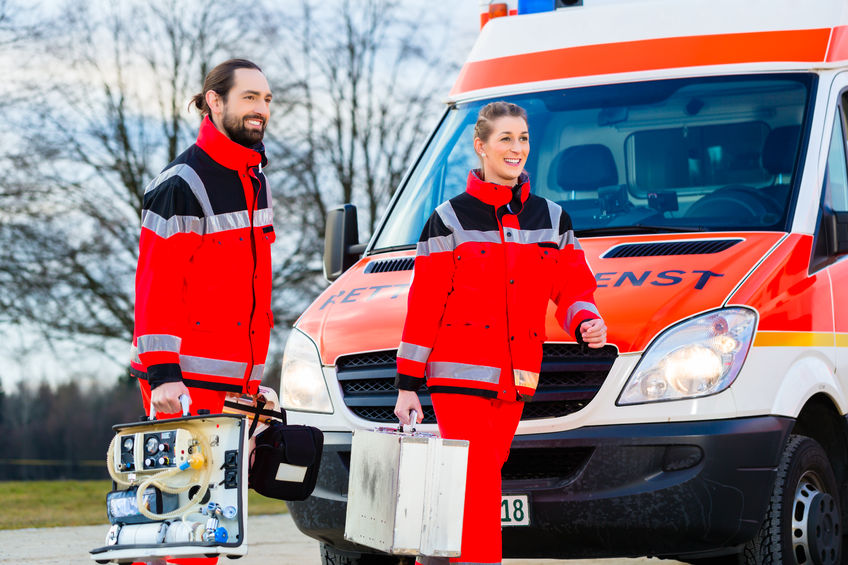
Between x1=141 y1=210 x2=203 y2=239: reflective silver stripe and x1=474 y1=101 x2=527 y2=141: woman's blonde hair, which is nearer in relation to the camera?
x1=141 y1=210 x2=203 y2=239: reflective silver stripe

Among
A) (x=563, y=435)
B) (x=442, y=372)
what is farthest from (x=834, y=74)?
(x=442, y=372)

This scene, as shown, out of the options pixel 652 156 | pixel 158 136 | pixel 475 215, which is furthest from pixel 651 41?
pixel 158 136

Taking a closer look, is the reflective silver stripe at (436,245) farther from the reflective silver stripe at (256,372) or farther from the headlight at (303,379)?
the headlight at (303,379)

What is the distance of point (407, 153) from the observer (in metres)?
23.7

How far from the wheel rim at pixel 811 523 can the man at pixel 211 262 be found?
7.43 ft

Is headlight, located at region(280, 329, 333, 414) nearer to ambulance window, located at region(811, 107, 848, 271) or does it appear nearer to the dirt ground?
the dirt ground

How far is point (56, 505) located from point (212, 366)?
7.64 meters

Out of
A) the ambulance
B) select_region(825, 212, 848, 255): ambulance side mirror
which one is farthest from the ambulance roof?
select_region(825, 212, 848, 255): ambulance side mirror

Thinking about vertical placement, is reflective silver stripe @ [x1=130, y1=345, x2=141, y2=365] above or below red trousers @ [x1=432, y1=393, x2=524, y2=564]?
above

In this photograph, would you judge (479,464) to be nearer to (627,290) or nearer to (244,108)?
(627,290)

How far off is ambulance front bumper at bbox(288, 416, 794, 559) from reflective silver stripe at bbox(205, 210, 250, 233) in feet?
4.88

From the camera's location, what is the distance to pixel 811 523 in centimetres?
536

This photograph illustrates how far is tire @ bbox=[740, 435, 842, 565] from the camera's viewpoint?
521 centimetres

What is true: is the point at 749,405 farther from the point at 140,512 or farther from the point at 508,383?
the point at 140,512
